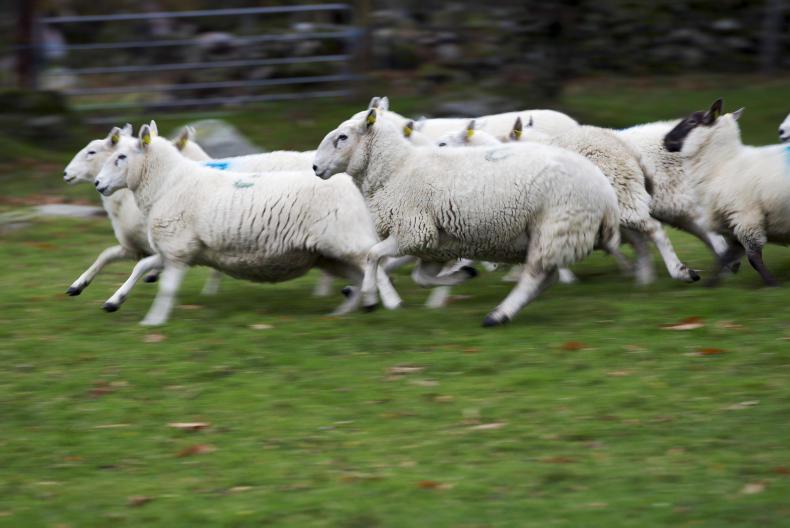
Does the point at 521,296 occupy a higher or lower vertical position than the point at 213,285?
higher

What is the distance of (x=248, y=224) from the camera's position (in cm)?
893

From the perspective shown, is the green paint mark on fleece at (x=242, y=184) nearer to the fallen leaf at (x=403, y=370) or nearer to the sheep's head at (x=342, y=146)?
the sheep's head at (x=342, y=146)

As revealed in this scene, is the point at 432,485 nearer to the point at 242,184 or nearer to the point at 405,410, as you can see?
the point at 405,410

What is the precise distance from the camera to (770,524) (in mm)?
5102

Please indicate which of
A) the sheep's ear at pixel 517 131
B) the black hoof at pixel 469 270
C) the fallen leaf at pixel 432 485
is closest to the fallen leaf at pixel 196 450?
the fallen leaf at pixel 432 485

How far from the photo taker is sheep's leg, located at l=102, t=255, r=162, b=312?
9172 mm

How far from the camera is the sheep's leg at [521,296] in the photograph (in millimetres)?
8328

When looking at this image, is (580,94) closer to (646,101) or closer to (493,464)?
(646,101)

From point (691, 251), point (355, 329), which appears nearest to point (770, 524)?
point (355, 329)

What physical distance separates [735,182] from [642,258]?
1.02 meters

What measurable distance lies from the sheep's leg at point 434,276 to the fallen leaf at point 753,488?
13.9 ft

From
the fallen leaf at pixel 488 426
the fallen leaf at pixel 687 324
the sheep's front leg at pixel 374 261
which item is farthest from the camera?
the sheep's front leg at pixel 374 261

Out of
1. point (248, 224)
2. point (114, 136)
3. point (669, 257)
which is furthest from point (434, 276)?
point (114, 136)

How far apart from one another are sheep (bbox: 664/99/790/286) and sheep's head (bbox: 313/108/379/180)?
2873mm
